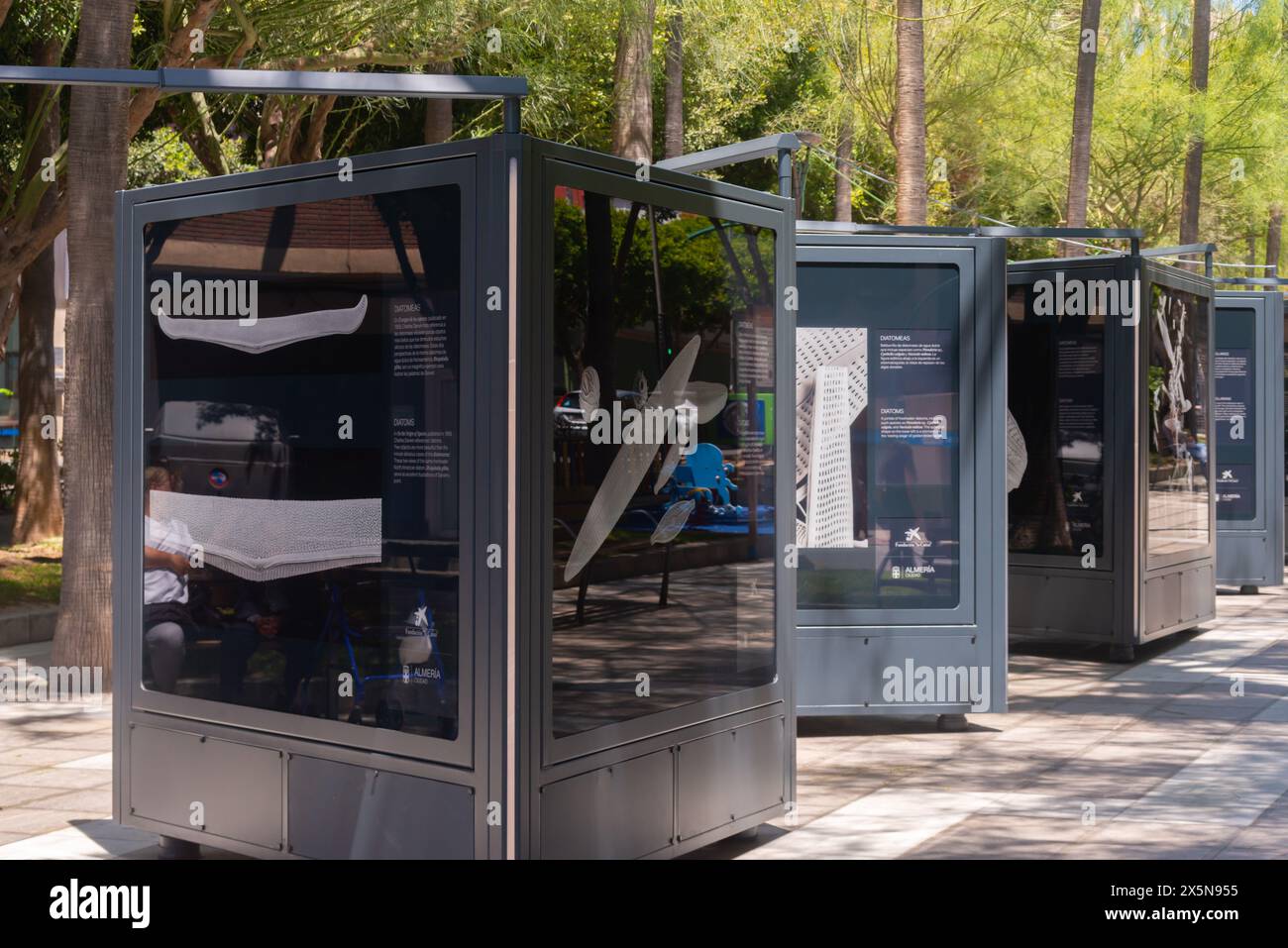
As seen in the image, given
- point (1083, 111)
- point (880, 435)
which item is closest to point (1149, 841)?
point (880, 435)

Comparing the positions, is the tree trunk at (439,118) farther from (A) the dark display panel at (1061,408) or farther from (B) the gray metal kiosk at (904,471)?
(B) the gray metal kiosk at (904,471)

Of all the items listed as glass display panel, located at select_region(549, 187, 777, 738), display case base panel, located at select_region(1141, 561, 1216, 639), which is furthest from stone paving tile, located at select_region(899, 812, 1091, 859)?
display case base panel, located at select_region(1141, 561, 1216, 639)

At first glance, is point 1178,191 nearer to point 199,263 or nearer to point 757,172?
point 757,172

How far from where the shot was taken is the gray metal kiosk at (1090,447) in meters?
11.1

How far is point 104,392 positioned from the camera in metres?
10.2

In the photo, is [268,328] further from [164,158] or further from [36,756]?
[164,158]

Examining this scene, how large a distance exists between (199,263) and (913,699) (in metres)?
4.73

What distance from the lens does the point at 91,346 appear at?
33.4 ft

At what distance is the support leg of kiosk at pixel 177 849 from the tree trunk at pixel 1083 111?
14.9m

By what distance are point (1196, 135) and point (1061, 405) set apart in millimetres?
13743

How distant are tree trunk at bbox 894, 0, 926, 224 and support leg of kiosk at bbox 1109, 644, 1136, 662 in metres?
4.18

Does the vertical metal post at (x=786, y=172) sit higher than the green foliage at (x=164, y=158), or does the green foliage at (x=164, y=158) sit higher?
the green foliage at (x=164, y=158)

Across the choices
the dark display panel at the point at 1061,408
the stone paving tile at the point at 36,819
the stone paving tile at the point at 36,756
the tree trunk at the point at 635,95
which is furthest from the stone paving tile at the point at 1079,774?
the tree trunk at the point at 635,95
